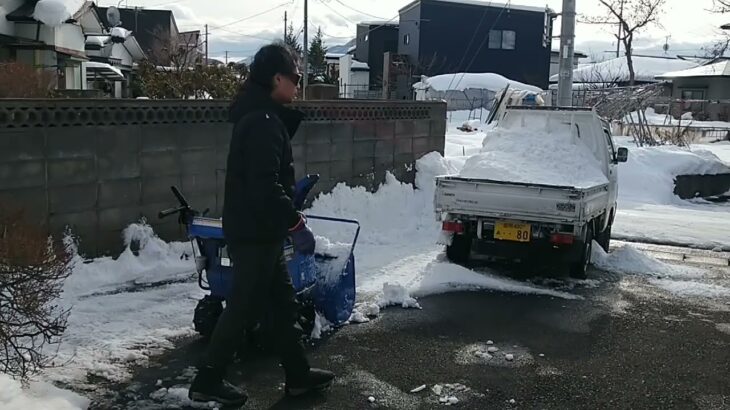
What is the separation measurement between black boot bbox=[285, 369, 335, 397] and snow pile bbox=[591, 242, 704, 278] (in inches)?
201

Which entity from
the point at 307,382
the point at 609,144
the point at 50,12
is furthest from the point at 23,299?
the point at 50,12

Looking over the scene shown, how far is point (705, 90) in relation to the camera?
47.7 meters

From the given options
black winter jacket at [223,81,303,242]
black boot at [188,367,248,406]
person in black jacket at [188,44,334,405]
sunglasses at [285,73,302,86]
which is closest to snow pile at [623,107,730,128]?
sunglasses at [285,73,302,86]

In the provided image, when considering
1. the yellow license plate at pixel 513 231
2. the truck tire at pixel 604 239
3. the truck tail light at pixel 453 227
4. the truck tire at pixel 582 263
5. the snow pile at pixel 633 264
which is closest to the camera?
the yellow license plate at pixel 513 231

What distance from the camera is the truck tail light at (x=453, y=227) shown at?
8.01m

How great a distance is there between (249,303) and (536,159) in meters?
5.43

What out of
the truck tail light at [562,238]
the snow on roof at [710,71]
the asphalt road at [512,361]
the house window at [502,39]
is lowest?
the asphalt road at [512,361]

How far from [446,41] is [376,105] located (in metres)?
36.0

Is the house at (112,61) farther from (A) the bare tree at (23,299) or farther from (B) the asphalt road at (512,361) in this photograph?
(A) the bare tree at (23,299)

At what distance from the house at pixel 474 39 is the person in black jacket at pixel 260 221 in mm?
40723

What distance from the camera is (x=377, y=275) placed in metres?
7.60

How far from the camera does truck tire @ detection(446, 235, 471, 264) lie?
27.0 ft

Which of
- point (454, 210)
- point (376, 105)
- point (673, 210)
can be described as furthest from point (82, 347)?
point (673, 210)

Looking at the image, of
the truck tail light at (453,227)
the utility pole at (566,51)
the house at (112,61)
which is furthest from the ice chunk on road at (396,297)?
the house at (112,61)
